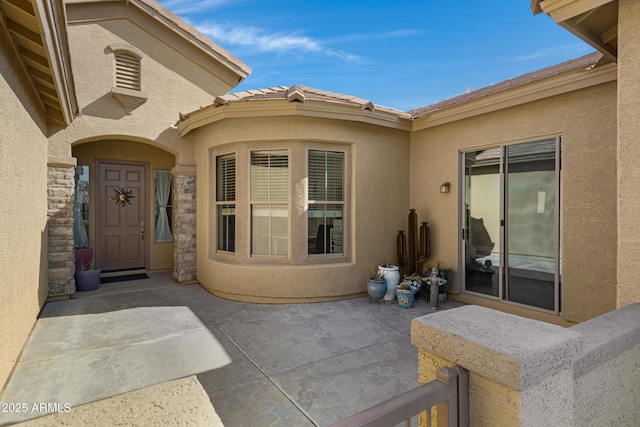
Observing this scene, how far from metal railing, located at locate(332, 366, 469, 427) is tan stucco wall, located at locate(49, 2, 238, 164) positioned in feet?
22.4

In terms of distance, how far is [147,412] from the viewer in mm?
1395

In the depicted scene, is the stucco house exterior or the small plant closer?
the stucco house exterior

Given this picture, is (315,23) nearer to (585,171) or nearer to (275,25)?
(275,25)

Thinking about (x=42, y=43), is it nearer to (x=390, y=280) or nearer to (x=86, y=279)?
(x=86, y=279)

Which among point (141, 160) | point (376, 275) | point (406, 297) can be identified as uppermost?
point (141, 160)

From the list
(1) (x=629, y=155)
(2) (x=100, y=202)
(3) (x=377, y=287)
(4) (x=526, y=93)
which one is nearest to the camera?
(1) (x=629, y=155)

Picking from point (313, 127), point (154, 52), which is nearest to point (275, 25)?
point (154, 52)

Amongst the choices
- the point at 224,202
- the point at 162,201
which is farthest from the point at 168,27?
the point at 224,202

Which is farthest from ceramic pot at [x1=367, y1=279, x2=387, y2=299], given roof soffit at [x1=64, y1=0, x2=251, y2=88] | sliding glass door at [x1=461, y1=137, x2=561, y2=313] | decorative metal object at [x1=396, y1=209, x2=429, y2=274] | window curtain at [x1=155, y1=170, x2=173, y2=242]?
roof soffit at [x1=64, y1=0, x2=251, y2=88]

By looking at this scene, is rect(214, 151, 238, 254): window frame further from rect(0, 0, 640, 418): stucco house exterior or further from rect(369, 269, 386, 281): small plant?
rect(369, 269, 386, 281): small plant

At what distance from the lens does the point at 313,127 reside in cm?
567

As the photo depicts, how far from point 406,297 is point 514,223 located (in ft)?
6.49

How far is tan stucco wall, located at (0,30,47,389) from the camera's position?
3.02m

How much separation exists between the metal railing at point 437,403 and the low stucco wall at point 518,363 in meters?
0.04
